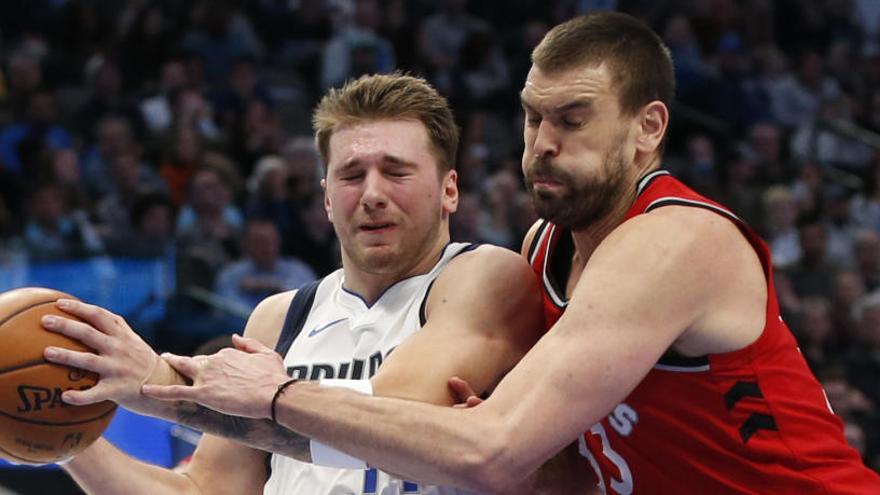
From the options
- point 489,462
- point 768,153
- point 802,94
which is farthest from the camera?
point 802,94

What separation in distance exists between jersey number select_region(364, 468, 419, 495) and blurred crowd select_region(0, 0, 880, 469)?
3874 millimetres

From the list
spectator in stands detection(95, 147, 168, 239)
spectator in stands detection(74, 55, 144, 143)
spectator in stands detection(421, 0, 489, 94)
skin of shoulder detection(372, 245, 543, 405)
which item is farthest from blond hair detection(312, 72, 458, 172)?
spectator in stands detection(421, 0, 489, 94)

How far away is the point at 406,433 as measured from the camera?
3.09 m

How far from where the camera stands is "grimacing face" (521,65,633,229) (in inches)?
134

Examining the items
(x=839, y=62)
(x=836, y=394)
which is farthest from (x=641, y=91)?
(x=839, y=62)

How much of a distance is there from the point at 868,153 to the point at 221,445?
1006 cm

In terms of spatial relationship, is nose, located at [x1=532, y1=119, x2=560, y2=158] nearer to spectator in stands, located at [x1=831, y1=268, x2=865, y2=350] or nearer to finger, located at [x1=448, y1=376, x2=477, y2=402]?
finger, located at [x1=448, y1=376, x2=477, y2=402]

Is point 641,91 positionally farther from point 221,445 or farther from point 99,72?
point 99,72

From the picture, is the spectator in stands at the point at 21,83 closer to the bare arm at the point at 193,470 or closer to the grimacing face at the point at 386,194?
the bare arm at the point at 193,470

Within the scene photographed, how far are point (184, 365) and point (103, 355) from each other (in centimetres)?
20

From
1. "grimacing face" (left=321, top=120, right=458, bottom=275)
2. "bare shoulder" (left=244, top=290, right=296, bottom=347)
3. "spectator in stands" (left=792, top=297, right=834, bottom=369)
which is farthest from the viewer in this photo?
"spectator in stands" (left=792, top=297, right=834, bottom=369)

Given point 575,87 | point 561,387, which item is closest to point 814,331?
point 575,87

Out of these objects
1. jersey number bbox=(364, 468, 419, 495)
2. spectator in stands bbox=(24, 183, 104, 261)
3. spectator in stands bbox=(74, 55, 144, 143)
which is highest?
jersey number bbox=(364, 468, 419, 495)

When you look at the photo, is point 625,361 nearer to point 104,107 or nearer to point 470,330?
point 470,330
